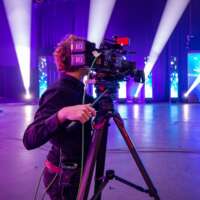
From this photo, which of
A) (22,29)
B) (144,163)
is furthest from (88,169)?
(22,29)

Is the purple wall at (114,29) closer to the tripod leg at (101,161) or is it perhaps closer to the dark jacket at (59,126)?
the tripod leg at (101,161)

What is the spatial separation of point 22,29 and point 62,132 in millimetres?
7509

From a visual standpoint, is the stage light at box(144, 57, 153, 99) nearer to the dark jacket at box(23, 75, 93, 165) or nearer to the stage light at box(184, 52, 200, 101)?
the stage light at box(184, 52, 200, 101)

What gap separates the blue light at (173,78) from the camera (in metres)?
9.59

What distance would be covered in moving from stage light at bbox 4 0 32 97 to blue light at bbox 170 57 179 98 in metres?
4.25

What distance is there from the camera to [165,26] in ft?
27.8

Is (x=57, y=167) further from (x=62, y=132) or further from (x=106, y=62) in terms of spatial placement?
(x=106, y=62)

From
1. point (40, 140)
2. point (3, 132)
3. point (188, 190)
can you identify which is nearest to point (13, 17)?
point (3, 132)

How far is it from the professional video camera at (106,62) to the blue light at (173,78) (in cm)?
861

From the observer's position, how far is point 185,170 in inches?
96.0

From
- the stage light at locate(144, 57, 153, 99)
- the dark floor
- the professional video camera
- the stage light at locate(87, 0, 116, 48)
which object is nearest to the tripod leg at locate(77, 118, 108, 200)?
the professional video camera

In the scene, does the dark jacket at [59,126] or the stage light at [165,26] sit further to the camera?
the stage light at [165,26]

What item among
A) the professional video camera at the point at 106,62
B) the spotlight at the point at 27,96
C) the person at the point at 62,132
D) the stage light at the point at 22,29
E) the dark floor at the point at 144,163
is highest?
the stage light at the point at 22,29

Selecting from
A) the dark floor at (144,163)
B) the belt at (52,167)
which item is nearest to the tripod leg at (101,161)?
the belt at (52,167)
